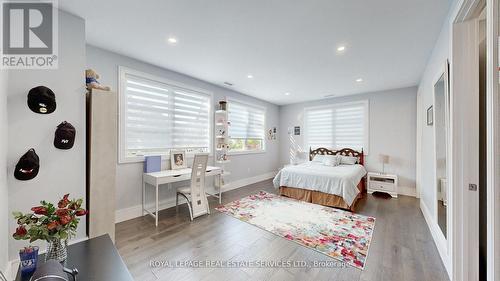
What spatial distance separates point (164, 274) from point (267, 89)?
163 inches

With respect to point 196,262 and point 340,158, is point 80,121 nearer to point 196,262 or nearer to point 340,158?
point 196,262

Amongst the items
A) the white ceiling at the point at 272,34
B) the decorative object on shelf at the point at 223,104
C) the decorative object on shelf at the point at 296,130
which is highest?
the white ceiling at the point at 272,34

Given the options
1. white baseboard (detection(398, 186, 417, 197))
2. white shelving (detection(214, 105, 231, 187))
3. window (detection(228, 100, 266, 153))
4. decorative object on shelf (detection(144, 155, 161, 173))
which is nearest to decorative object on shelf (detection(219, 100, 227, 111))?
white shelving (detection(214, 105, 231, 187))

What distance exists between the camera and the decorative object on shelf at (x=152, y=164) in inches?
125

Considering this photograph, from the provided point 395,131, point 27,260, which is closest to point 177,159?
point 27,260

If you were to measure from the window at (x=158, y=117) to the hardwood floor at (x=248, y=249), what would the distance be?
47.4 inches

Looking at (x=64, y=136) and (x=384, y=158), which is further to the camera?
(x=384, y=158)

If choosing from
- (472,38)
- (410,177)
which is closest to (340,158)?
(410,177)

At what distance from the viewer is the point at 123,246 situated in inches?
90.0

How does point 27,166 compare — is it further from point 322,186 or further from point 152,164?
point 322,186

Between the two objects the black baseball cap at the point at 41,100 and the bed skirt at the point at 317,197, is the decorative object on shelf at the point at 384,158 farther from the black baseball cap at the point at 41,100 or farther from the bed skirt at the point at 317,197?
the black baseball cap at the point at 41,100

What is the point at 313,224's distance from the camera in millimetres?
2906

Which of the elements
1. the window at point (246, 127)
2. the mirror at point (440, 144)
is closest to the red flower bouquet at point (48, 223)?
the mirror at point (440, 144)

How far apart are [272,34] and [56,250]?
103 inches
